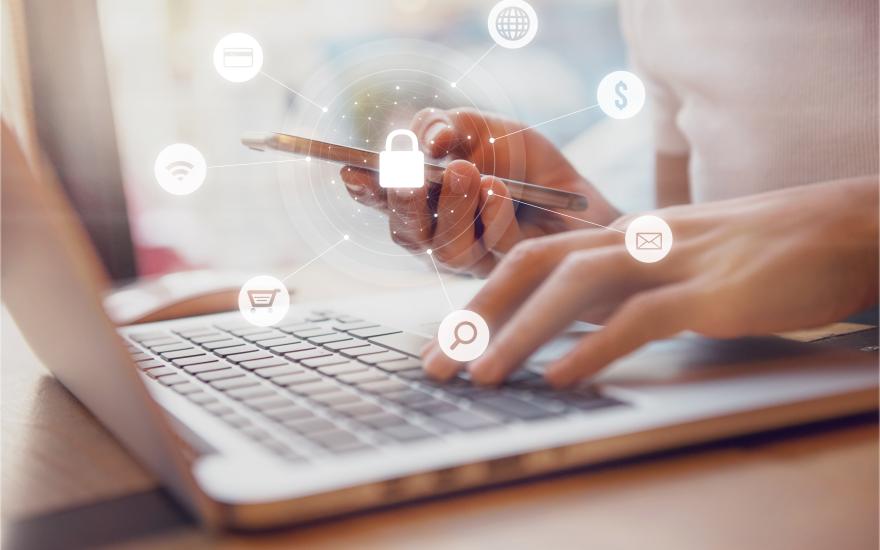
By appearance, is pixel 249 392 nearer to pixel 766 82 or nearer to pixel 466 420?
pixel 466 420

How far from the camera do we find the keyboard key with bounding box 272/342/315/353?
13.1 inches

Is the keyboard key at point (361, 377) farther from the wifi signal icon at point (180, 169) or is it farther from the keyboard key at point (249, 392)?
the wifi signal icon at point (180, 169)

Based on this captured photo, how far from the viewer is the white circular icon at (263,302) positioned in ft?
1.31

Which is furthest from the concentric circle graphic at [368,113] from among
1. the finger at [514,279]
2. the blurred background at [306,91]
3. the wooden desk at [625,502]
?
the wooden desk at [625,502]

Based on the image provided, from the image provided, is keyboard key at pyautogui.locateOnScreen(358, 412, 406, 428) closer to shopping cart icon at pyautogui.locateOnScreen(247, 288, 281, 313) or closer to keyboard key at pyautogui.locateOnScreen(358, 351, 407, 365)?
keyboard key at pyautogui.locateOnScreen(358, 351, 407, 365)

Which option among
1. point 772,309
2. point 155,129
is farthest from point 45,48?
point 772,309

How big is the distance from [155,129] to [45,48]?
14 centimetres

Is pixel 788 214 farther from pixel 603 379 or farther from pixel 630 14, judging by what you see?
pixel 630 14

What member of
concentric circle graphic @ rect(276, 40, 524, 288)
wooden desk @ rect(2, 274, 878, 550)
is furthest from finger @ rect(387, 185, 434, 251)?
wooden desk @ rect(2, 274, 878, 550)

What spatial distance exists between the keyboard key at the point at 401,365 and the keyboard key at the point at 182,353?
0.34ft

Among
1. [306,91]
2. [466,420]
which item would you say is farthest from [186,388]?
[306,91]

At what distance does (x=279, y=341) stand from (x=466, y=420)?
0.16 meters

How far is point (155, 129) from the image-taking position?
586 mm

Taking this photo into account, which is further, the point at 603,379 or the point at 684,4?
the point at 684,4
